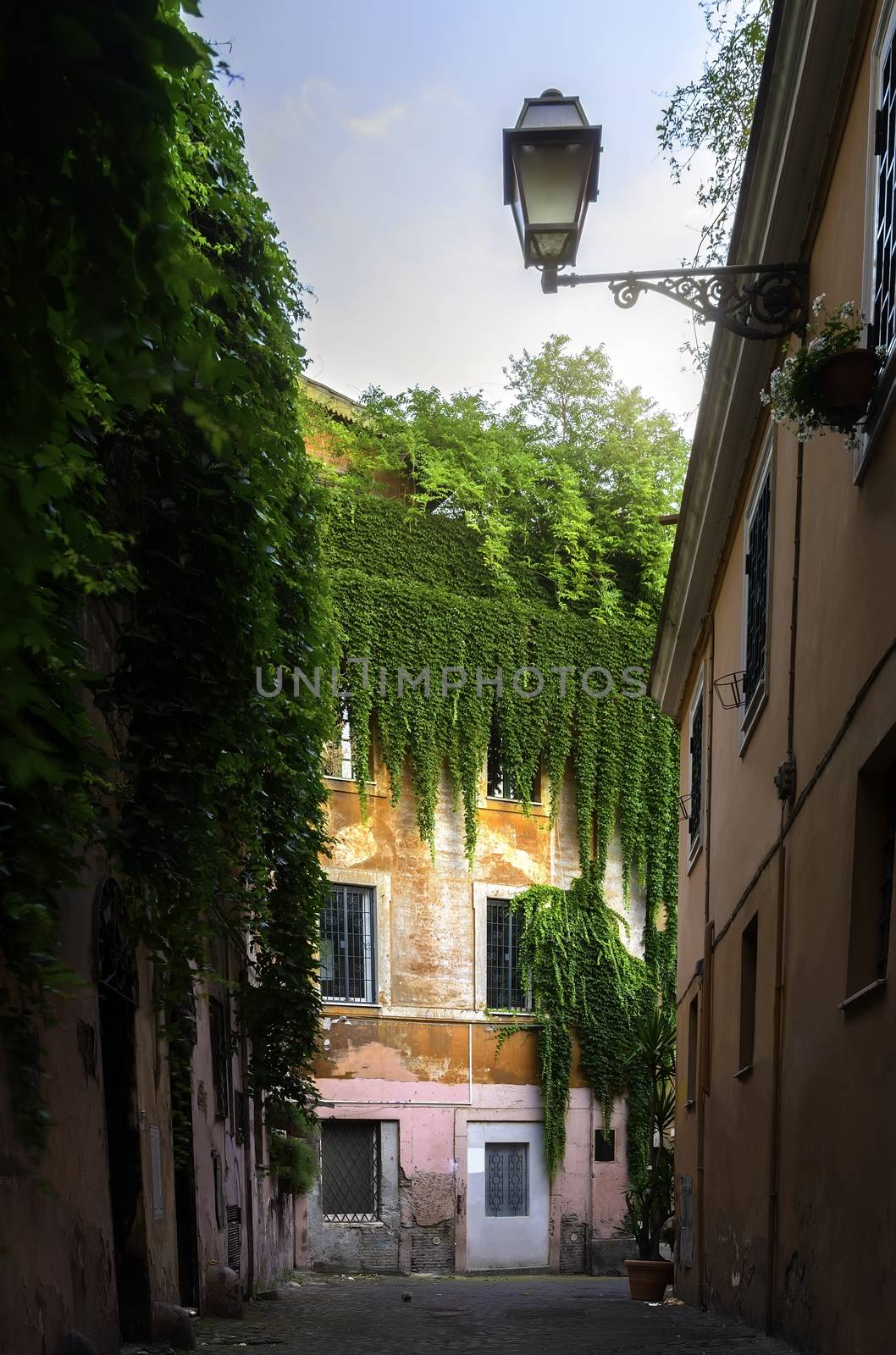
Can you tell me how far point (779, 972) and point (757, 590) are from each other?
3094 millimetres

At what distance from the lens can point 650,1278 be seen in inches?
607

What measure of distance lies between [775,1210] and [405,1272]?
1780 centimetres

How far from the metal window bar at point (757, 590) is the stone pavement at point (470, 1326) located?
13.4ft

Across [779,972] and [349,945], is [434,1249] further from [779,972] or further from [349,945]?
[779,972]

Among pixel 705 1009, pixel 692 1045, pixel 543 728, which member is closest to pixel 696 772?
pixel 692 1045

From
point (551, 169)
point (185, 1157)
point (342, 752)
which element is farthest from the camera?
point (342, 752)

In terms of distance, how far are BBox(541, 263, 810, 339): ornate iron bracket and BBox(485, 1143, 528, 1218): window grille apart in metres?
20.4

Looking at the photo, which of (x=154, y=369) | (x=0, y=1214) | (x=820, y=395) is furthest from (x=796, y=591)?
(x=154, y=369)

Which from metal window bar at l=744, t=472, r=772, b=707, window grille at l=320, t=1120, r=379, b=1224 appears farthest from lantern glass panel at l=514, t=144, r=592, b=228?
window grille at l=320, t=1120, r=379, b=1224

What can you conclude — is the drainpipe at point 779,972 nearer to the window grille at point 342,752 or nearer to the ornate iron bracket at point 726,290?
the ornate iron bracket at point 726,290

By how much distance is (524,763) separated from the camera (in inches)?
1057

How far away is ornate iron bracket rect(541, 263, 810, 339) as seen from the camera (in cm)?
743

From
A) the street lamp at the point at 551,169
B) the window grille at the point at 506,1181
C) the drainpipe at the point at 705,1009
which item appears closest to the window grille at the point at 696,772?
the drainpipe at the point at 705,1009

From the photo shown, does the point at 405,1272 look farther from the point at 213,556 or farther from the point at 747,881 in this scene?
the point at 213,556
